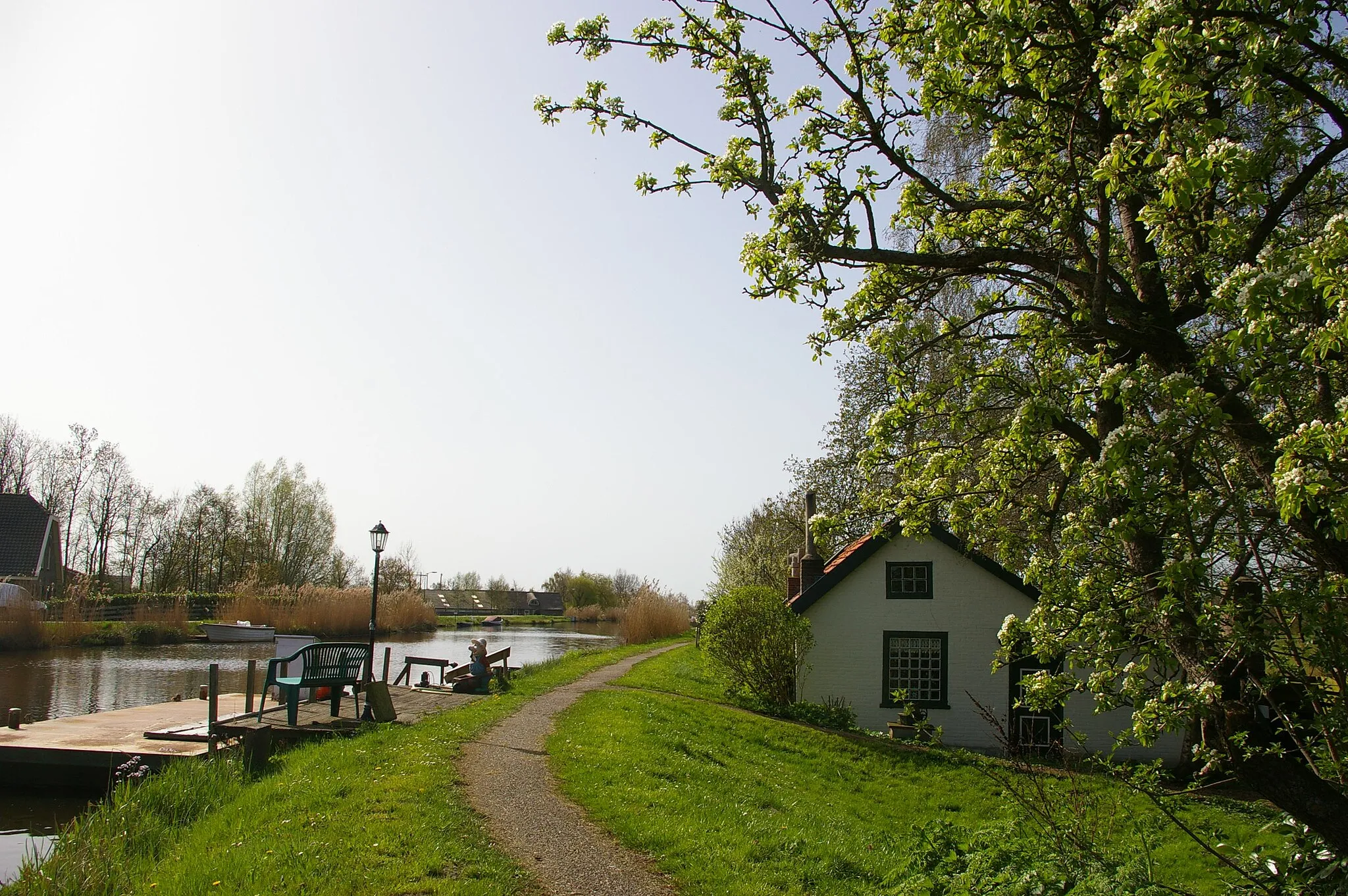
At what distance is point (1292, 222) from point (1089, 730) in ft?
39.0

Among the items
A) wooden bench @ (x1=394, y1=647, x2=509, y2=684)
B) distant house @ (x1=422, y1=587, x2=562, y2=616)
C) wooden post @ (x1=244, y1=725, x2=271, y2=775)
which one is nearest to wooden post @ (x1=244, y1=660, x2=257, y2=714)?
wooden post @ (x1=244, y1=725, x2=271, y2=775)

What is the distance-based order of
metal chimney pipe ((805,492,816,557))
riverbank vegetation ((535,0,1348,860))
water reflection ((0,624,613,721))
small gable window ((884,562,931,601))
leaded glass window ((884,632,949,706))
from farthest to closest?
metal chimney pipe ((805,492,816,557)), water reflection ((0,624,613,721)), small gable window ((884,562,931,601)), leaded glass window ((884,632,949,706)), riverbank vegetation ((535,0,1348,860))

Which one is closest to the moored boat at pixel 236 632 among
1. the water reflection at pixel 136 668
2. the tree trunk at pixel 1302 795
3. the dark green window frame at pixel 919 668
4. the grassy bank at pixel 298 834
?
the water reflection at pixel 136 668

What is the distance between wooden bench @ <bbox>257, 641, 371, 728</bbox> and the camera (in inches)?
480

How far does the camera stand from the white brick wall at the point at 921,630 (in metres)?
17.9

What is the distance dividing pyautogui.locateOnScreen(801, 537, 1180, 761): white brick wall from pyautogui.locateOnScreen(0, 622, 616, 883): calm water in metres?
12.3

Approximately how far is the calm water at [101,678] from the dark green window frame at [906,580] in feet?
44.8

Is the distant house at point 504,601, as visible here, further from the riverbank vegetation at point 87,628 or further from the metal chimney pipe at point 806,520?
the metal chimney pipe at point 806,520

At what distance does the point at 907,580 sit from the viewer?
18578 mm

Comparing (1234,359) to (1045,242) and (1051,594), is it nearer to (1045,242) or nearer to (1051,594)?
(1051,594)

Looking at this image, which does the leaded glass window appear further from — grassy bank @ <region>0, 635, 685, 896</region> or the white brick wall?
grassy bank @ <region>0, 635, 685, 896</region>

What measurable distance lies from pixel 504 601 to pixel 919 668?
254 ft

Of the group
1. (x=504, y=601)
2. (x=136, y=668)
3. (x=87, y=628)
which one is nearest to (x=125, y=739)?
(x=136, y=668)

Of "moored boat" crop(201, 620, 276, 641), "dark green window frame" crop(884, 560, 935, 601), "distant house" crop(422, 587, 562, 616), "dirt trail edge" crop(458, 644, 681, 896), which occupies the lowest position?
"distant house" crop(422, 587, 562, 616)
